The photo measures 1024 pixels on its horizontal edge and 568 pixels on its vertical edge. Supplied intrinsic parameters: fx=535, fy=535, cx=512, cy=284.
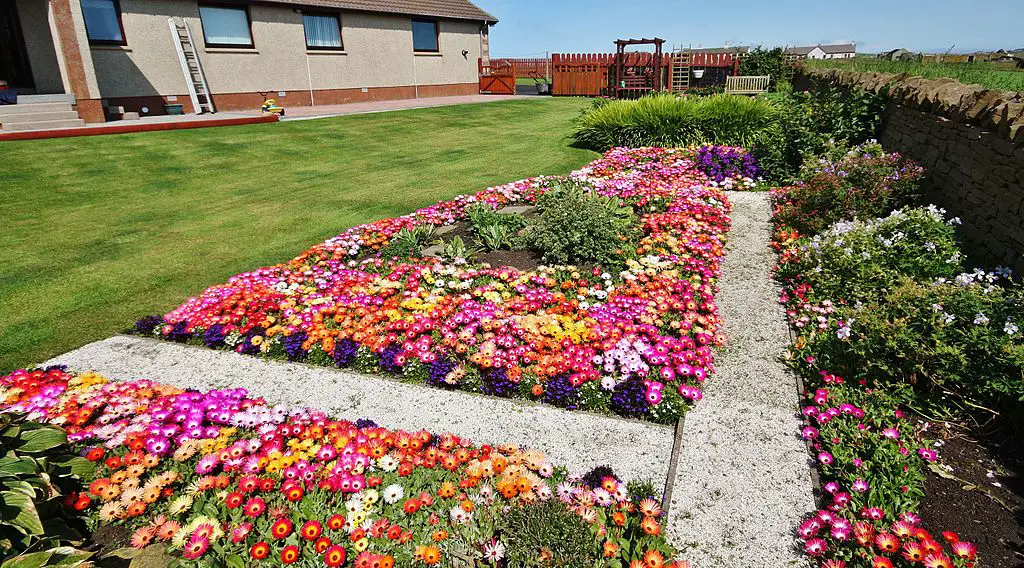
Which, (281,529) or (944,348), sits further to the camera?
(944,348)

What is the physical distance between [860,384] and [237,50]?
63.9 ft

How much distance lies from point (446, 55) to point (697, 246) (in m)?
21.9

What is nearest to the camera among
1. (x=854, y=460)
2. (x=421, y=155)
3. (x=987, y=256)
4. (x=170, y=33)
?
(x=854, y=460)

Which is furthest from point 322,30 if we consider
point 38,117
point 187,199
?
point 187,199

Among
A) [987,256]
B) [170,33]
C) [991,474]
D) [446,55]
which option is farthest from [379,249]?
[446,55]

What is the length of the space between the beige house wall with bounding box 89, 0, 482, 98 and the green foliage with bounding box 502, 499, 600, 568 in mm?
16977

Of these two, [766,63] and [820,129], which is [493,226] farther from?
[766,63]

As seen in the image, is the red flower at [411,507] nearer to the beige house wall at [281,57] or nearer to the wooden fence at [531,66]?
the beige house wall at [281,57]

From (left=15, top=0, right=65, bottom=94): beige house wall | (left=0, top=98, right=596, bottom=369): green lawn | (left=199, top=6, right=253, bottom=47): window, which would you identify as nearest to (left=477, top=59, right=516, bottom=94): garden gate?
(left=199, top=6, right=253, bottom=47): window

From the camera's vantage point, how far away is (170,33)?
1547 centimetres

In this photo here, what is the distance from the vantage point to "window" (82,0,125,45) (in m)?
14.2

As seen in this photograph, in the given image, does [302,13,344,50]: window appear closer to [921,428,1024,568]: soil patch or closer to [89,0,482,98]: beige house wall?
[89,0,482,98]: beige house wall

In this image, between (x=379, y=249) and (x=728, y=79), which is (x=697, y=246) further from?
(x=728, y=79)

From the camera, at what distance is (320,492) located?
250 cm
